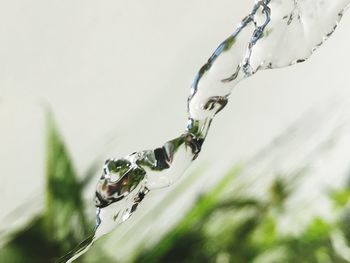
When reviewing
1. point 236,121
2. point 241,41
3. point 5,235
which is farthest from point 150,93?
point 241,41

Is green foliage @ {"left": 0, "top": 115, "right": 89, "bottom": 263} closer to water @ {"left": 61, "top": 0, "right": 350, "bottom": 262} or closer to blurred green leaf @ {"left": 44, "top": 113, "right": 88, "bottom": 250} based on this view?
blurred green leaf @ {"left": 44, "top": 113, "right": 88, "bottom": 250}

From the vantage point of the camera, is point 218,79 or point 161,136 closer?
point 218,79

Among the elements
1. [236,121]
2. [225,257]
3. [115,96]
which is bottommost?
[225,257]

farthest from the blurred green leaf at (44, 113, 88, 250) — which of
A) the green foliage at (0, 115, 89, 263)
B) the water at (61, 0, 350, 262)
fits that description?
the water at (61, 0, 350, 262)

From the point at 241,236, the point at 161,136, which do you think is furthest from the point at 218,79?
the point at 241,236

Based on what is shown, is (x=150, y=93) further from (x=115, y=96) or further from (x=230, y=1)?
(x=230, y=1)

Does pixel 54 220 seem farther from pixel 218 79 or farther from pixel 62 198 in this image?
pixel 218 79
